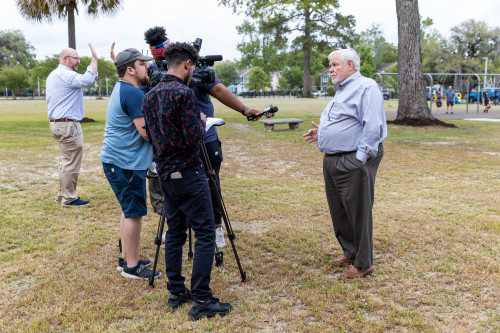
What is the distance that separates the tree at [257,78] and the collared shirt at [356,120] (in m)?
79.6

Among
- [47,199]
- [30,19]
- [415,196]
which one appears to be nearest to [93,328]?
[47,199]

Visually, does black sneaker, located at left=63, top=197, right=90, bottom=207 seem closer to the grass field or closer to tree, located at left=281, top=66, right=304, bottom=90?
the grass field

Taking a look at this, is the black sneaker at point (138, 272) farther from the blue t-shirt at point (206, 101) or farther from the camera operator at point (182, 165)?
the blue t-shirt at point (206, 101)

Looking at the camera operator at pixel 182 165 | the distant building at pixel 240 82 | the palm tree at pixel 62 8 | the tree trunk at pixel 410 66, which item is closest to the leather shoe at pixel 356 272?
the camera operator at pixel 182 165

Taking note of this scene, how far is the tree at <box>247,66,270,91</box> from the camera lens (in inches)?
3270

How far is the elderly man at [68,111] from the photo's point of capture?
239 inches

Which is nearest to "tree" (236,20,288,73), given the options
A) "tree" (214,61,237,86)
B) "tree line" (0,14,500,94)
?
"tree line" (0,14,500,94)

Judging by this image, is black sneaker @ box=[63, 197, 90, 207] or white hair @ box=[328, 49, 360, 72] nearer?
white hair @ box=[328, 49, 360, 72]

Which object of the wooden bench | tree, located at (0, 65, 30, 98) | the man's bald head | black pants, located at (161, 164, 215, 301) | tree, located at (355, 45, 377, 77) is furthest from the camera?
tree, located at (0, 65, 30, 98)

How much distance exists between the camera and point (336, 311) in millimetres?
3297

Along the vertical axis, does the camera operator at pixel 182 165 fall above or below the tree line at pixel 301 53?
below

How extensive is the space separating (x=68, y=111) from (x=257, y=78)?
259 feet

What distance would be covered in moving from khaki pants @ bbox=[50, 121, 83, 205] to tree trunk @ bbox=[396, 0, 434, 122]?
1286cm

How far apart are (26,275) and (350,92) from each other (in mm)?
3280
